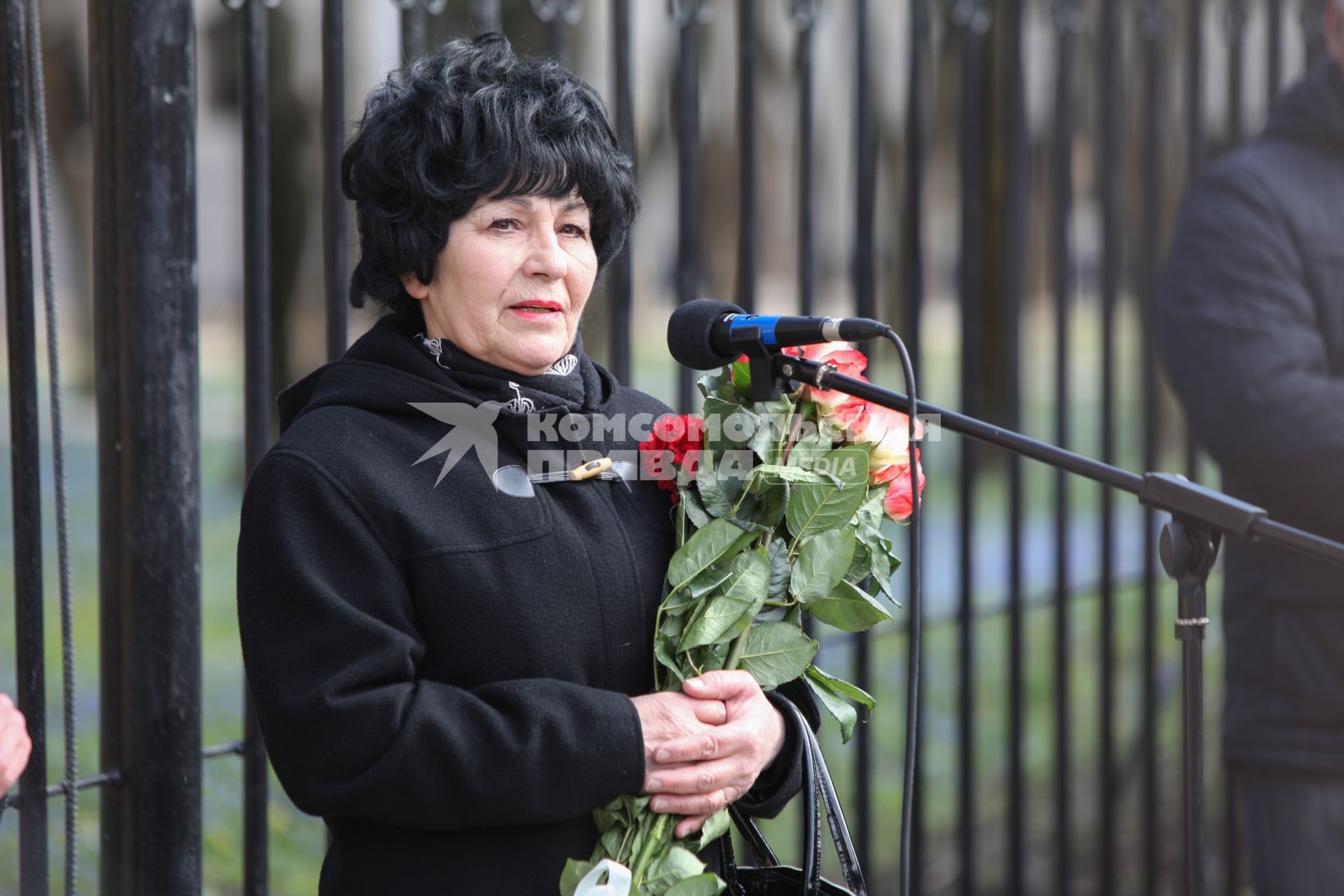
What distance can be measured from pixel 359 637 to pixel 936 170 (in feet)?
15.1

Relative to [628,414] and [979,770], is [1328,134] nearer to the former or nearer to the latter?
[628,414]

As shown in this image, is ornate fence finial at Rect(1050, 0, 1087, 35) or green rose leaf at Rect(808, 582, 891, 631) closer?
green rose leaf at Rect(808, 582, 891, 631)

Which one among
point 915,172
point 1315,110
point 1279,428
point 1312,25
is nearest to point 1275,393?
point 1279,428

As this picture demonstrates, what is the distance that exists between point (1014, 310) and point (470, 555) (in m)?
2.11

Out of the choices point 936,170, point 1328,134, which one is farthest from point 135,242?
point 936,170

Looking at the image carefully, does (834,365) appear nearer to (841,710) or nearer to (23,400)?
(841,710)

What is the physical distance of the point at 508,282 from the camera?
171cm

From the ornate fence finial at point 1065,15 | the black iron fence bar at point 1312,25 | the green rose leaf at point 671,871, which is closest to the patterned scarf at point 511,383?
the green rose leaf at point 671,871

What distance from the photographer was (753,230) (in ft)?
9.57

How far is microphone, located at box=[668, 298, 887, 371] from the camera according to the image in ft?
5.11

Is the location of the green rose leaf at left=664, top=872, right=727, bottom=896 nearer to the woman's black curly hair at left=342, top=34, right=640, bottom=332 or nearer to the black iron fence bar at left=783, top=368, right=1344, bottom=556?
the black iron fence bar at left=783, top=368, right=1344, bottom=556

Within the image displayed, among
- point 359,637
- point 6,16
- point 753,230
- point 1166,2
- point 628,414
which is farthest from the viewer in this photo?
→ point 1166,2

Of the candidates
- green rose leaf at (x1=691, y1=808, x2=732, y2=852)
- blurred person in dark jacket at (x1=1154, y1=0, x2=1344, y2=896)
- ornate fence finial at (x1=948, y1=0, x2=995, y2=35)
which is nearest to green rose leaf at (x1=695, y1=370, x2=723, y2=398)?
green rose leaf at (x1=691, y1=808, x2=732, y2=852)

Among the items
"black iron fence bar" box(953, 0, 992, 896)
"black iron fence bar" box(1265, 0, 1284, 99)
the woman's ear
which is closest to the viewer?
the woman's ear
